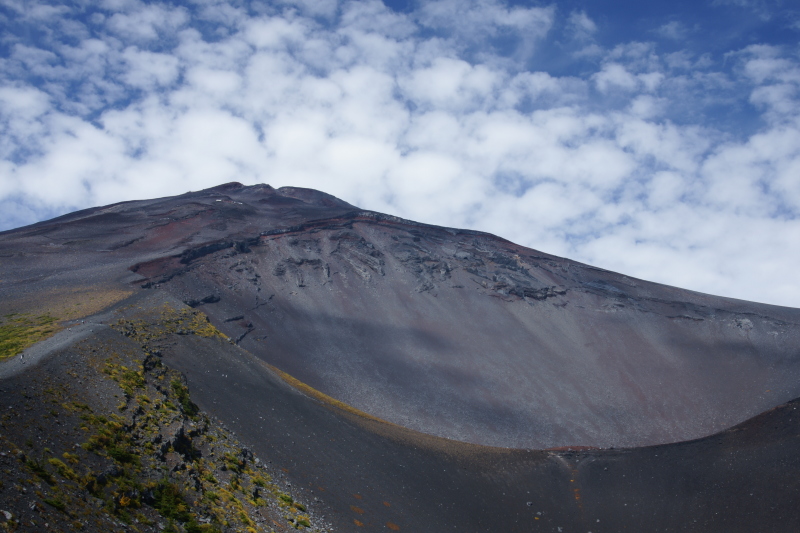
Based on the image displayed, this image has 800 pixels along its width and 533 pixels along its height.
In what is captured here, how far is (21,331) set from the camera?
18.0 meters

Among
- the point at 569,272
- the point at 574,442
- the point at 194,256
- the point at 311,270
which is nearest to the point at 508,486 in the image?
the point at 574,442

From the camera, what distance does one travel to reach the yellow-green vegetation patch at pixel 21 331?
14763 mm

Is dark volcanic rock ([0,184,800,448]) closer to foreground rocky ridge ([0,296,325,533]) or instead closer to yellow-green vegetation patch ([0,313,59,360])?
yellow-green vegetation patch ([0,313,59,360])

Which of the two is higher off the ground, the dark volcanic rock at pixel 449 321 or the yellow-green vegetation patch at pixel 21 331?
the dark volcanic rock at pixel 449 321

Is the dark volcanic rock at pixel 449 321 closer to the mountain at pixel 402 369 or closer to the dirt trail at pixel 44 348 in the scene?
the mountain at pixel 402 369

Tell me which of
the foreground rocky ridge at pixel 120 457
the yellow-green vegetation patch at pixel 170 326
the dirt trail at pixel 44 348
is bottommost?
the foreground rocky ridge at pixel 120 457

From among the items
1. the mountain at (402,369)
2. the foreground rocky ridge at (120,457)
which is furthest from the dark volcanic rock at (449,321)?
the foreground rocky ridge at (120,457)

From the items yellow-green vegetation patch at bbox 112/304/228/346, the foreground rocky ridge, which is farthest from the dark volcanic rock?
the foreground rocky ridge

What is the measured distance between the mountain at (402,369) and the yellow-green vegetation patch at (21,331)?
0.14 m

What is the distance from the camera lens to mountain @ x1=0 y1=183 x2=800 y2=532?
645 inches

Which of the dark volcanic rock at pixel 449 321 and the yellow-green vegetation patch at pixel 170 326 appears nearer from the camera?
the yellow-green vegetation patch at pixel 170 326

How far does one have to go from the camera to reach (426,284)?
3941 centimetres

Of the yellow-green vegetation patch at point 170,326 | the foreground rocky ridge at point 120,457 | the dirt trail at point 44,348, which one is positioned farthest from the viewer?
the yellow-green vegetation patch at point 170,326

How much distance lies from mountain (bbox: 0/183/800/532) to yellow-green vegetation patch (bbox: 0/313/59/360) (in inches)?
5.4
